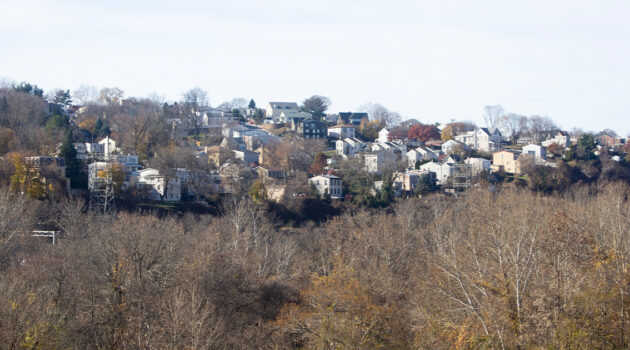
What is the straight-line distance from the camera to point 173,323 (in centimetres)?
1171

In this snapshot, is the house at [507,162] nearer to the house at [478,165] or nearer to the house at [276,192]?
the house at [478,165]

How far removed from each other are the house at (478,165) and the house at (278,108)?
76.0ft

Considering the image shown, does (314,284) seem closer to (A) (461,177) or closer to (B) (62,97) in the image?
(A) (461,177)

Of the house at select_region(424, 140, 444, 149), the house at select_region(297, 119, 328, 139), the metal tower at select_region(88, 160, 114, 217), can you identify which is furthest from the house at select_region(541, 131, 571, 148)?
the metal tower at select_region(88, 160, 114, 217)

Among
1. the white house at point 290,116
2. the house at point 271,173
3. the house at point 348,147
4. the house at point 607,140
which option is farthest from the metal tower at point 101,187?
the house at point 607,140

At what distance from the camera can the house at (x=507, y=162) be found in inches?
1719

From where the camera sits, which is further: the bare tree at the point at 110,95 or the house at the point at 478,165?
the bare tree at the point at 110,95

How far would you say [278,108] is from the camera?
6397 cm

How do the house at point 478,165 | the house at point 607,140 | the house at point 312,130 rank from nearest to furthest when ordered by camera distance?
the house at point 478,165 < the house at point 312,130 < the house at point 607,140

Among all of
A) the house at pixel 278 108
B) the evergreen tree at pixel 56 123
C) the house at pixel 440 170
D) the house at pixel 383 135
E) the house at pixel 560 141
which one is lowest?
the house at pixel 440 170

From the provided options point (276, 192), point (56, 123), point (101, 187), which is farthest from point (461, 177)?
point (56, 123)

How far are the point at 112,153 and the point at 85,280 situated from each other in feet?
81.7

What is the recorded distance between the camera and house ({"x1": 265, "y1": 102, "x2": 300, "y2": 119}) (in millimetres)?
62978

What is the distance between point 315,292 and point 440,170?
26743mm
